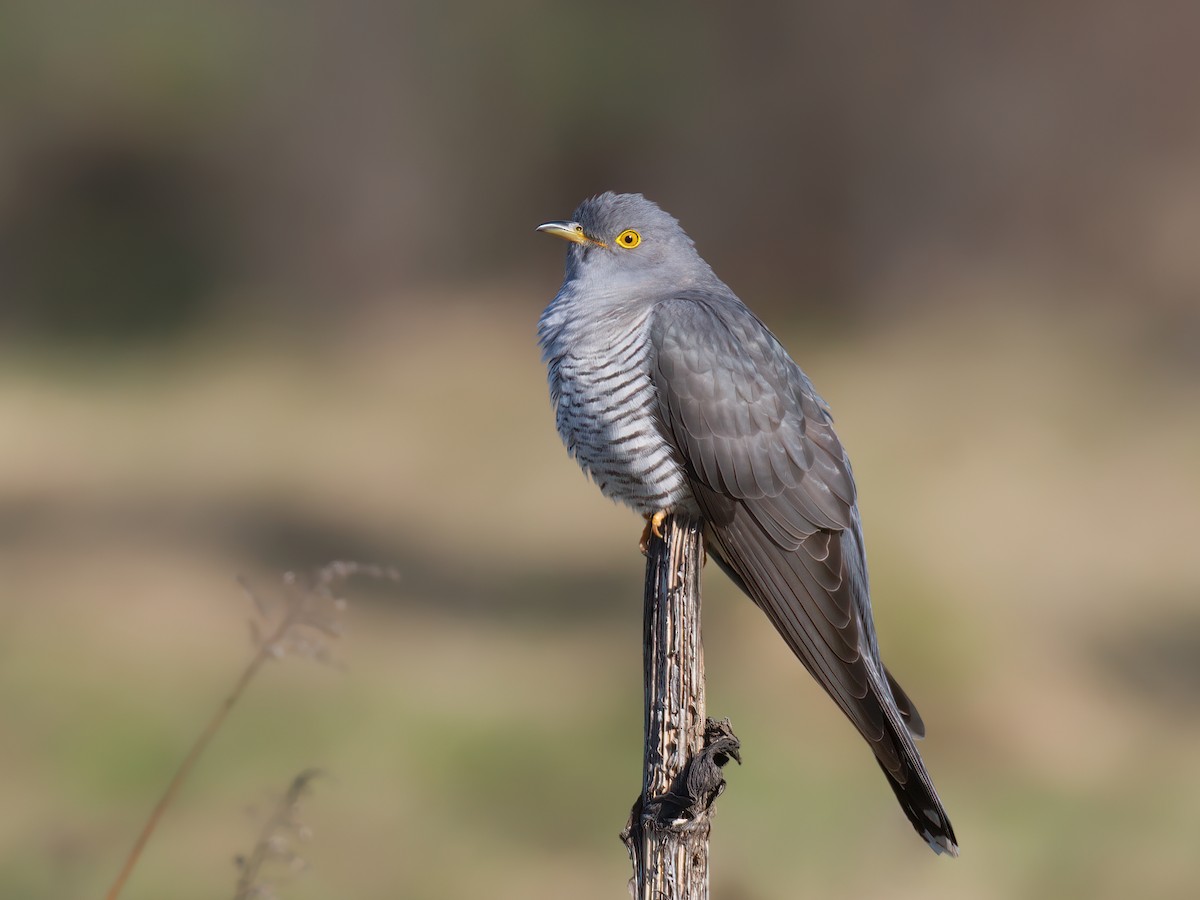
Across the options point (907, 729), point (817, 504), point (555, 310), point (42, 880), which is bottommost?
point (42, 880)

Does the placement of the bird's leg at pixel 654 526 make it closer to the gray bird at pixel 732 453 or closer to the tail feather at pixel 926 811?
the gray bird at pixel 732 453

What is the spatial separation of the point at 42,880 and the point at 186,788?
0.69 metres

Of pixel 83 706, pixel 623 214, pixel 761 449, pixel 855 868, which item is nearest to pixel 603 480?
pixel 761 449

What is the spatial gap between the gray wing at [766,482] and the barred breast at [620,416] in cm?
2

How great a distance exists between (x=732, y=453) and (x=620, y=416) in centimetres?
16

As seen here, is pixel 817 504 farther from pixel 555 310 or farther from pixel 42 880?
pixel 42 880

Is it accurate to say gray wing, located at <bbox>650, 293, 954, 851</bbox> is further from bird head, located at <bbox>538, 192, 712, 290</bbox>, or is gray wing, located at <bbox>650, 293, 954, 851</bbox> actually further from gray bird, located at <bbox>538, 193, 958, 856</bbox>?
bird head, located at <bbox>538, 192, 712, 290</bbox>

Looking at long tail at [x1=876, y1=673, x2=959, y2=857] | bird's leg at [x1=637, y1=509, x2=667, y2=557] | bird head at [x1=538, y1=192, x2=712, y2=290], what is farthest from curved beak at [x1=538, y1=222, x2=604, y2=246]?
long tail at [x1=876, y1=673, x2=959, y2=857]

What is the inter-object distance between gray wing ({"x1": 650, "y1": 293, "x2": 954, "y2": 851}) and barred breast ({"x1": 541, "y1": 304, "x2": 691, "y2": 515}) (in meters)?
0.02

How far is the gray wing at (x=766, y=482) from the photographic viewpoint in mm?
1617

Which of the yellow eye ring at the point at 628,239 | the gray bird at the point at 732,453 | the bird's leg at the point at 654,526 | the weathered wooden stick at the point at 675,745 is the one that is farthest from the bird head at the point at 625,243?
the weathered wooden stick at the point at 675,745

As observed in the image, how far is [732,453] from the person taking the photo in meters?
1.63

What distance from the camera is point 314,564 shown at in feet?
14.3

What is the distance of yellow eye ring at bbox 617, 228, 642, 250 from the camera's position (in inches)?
74.9
